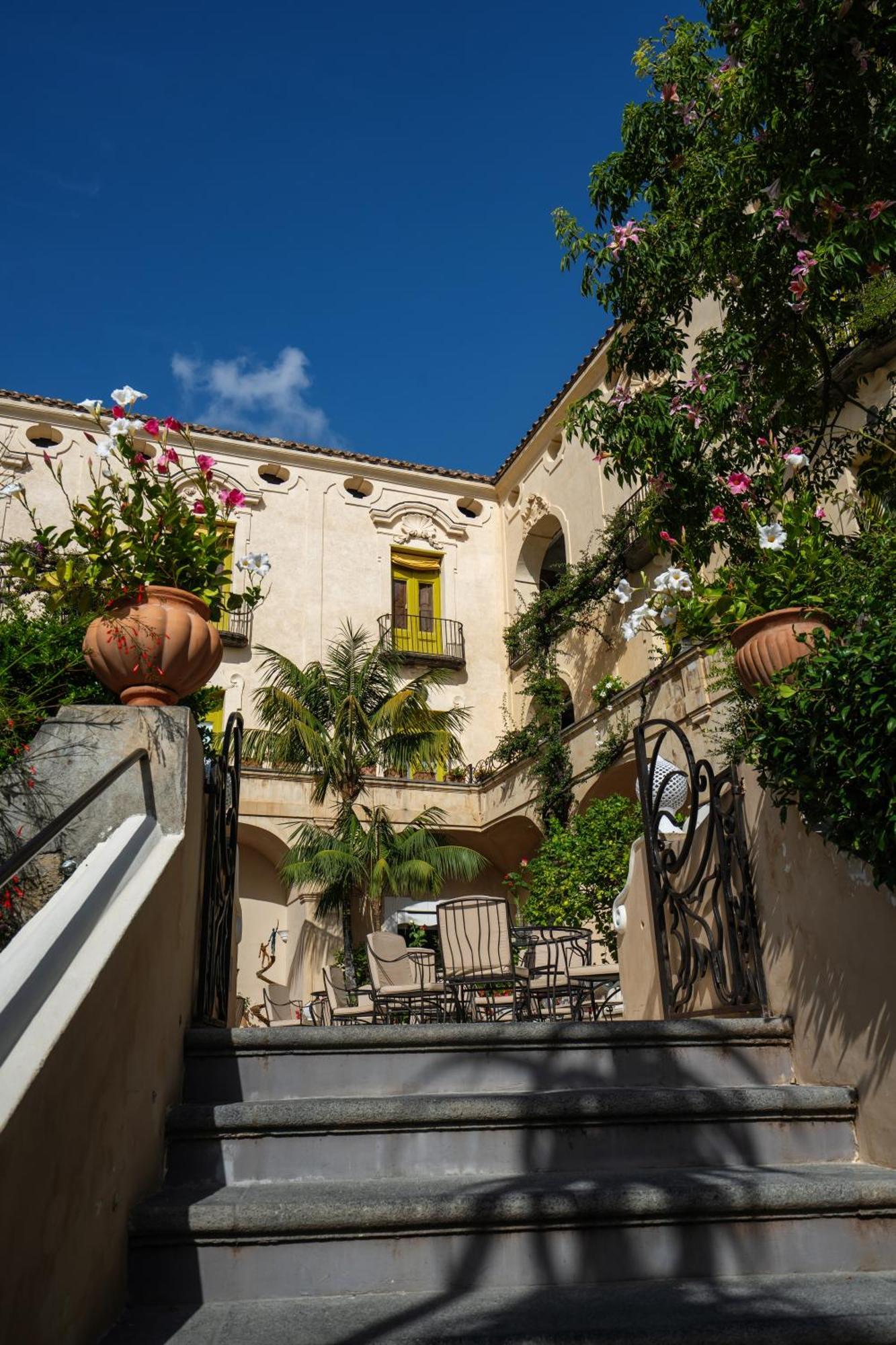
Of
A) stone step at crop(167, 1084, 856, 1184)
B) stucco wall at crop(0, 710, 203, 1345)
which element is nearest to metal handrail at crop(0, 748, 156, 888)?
stucco wall at crop(0, 710, 203, 1345)

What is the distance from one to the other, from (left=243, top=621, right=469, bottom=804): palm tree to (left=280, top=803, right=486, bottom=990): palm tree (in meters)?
0.61

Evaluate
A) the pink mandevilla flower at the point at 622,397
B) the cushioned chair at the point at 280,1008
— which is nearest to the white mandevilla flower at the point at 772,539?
the pink mandevilla flower at the point at 622,397

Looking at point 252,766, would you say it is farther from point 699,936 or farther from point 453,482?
point 699,936

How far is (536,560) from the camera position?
2225cm

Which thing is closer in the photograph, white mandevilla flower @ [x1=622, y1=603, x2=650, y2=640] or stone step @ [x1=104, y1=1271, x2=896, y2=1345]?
stone step @ [x1=104, y1=1271, x2=896, y2=1345]

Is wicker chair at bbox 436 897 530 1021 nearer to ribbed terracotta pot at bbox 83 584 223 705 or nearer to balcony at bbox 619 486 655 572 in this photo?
ribbed terracotta pot at bbox 83 584 223 705

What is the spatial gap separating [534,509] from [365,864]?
9.59 meters

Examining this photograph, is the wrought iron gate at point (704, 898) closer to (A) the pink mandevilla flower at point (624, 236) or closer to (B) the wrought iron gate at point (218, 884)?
(B) the wrought iron gate at point (218, 884)

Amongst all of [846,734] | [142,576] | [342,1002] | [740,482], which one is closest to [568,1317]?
[846,734]

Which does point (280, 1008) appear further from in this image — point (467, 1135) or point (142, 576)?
point (467, 1135)

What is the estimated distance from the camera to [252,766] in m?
17.6

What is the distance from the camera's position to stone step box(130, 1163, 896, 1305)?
96.9 inches

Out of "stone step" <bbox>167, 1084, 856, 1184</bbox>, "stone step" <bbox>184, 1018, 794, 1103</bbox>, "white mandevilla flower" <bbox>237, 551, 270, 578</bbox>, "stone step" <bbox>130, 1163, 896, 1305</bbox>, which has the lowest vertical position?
"stone step" <bbox>130, 1163, 896, 1305</bbox>

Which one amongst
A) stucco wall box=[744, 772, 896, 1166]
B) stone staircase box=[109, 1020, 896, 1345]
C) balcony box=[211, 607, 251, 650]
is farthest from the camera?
balcony box=[211, 607, 251, 650]
